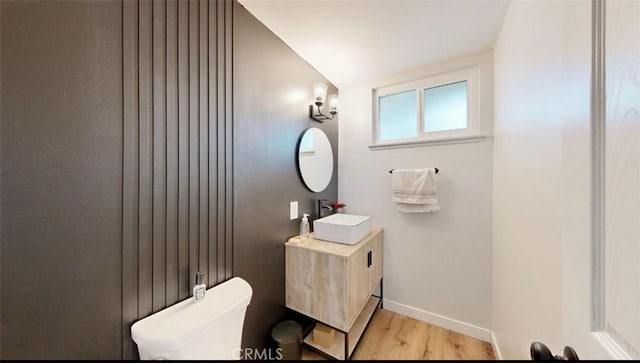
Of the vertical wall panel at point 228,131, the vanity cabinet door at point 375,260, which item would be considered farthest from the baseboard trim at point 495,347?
the vertical wall panel at point 228,131

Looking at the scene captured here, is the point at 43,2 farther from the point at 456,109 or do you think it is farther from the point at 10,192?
the point at 456,109

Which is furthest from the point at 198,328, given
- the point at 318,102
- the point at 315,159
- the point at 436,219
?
the point at 436,219

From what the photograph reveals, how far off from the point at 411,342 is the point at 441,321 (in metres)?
0.62

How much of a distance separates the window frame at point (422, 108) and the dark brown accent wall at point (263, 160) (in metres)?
0.74

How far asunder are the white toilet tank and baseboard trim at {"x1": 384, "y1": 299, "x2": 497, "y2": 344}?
137 centimetres

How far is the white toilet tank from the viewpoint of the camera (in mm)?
623

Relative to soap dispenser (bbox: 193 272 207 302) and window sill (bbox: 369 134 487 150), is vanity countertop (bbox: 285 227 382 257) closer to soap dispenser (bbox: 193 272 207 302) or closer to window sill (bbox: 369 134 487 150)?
soap dispenser (bbox: 193 272 207 302)

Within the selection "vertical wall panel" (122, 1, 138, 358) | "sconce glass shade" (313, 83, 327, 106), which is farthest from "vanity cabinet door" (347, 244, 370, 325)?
"sconce glass shade" (313, 83, 327, 106)

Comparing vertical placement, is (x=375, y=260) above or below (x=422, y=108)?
below

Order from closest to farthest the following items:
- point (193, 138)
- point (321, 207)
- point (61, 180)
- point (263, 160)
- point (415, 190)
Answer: point (61, 180) < point (193, 138) < point (263, 160) < point (415, 190) < point (321, 207)

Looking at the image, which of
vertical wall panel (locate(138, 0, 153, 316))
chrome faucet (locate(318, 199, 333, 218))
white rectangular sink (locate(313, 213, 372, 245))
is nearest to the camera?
vertical wall panel (locate(138, 0, 153, 316))

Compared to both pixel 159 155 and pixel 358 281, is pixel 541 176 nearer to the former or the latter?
pixel 358 281

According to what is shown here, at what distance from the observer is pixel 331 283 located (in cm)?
123

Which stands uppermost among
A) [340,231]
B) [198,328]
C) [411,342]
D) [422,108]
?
[422,108]
